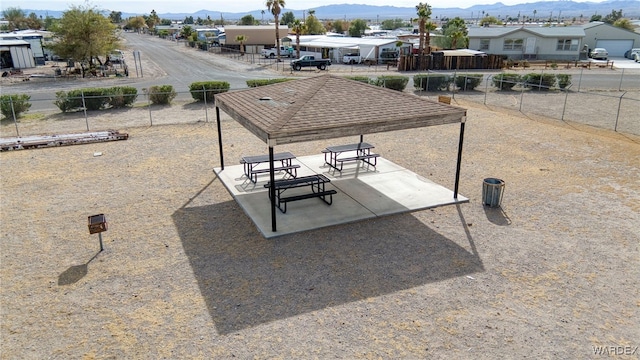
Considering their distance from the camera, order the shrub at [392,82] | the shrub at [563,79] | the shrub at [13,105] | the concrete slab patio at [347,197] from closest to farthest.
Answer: the concrete slab patio at [347,197]
the shrub at [13,105]
the shrub at [392,82]
the shrub at [563,79]

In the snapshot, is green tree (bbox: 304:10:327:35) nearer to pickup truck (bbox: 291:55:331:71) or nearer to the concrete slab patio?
pickup truck (bbox: 291:55:331:71)

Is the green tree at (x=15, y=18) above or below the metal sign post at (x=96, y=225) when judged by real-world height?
above

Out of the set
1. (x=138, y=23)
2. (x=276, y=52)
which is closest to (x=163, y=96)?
(x=276, y=52)

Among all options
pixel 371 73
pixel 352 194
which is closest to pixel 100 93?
pixel 352 194

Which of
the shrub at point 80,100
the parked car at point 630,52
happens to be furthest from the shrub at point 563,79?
the parked car at point 630,52

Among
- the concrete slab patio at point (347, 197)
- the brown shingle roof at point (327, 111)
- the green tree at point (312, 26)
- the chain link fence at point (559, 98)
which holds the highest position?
the green tree at point (312, 26)

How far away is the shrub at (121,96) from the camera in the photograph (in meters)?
26.2

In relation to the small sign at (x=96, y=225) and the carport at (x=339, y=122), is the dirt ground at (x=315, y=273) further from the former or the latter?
the carport at (x=339, y=122)

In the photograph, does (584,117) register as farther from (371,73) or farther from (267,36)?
(267,36)

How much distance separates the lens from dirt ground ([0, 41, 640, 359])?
7148mm

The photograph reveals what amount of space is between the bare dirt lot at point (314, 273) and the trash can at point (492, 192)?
0.94 feet

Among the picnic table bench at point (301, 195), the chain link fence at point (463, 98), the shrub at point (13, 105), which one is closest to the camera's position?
the picnic table bench at point (301, 195)

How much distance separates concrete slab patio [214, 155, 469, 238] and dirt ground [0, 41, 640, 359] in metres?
0.35

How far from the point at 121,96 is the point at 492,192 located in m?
21.7
